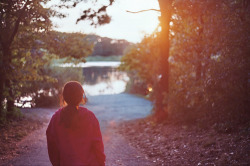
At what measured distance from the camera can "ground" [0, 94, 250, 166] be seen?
20.9 ft

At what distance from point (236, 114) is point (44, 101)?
54.8 ft

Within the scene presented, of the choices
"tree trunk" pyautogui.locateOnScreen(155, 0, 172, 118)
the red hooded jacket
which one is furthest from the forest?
the red hooded jacket

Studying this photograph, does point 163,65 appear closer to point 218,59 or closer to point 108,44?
point 218,59

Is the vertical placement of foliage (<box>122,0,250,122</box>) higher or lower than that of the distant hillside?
lower

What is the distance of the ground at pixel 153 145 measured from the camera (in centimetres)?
636

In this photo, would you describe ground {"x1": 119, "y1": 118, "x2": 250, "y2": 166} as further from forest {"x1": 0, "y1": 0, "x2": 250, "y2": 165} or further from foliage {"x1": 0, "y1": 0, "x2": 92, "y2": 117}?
foliage {"x1": 0, "y1": 0, "x2": 92, "y2": 117}

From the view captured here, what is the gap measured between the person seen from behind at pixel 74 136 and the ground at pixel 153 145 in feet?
11.0

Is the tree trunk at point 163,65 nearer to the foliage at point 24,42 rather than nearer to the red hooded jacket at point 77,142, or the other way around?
the foliage at point 24,42

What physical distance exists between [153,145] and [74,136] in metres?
6.09

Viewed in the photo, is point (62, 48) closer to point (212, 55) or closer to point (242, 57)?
point (212, 55)

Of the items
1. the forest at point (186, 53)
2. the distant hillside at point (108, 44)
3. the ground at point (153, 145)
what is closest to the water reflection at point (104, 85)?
the distant hillside at point (108, 44)

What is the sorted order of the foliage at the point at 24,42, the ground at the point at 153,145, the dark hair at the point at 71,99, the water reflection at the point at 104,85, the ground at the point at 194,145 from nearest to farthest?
the dark hair at the point at 71,99
the ground at the point at 194,145
the ground at the point at 153,145
the foliage at the point at 24,42
the water reflection at the point at 104,85

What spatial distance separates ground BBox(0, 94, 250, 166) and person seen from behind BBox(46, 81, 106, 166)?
3339 millimetres

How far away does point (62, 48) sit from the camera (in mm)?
11977
